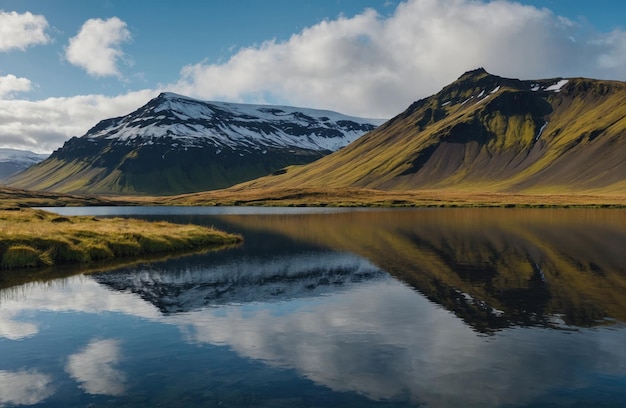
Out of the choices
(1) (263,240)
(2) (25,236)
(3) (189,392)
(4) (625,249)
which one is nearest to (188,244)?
(1) (263,240)

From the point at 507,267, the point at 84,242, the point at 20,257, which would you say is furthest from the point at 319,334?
the point at 84,242

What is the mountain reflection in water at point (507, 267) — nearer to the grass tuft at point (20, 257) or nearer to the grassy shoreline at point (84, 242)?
the grassy shoreline at point (84, 242)

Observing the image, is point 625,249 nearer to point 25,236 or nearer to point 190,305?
point 190,305

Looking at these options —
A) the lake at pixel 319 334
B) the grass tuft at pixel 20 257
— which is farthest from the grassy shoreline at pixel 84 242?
the lake at pixel 319 334

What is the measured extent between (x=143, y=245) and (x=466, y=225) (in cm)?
6476

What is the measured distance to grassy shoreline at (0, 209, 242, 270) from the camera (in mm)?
49053

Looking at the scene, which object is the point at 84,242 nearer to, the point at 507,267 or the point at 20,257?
the point at 20,257

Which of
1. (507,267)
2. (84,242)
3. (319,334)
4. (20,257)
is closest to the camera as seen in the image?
(319,334)

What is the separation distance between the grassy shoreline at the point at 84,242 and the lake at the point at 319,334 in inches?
150

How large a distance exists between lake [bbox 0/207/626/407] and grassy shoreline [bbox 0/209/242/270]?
12.5 feet

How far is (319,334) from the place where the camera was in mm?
28016

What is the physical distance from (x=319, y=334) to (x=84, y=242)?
37937 mm

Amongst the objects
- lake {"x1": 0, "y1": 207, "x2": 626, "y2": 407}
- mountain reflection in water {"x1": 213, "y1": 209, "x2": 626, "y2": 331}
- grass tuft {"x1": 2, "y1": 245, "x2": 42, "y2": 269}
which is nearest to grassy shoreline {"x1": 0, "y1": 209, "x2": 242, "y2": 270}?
grass tuft {"x1": 2, "y1": 245, "x2": 42, "y2": 269}

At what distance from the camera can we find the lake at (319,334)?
A: 2002 centimetres
